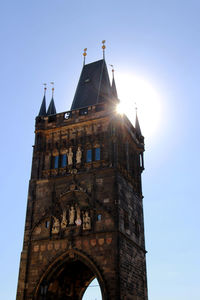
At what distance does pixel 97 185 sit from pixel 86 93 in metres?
9.25

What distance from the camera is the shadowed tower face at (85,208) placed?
23.9m

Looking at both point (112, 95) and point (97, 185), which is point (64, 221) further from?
point (112, 95)

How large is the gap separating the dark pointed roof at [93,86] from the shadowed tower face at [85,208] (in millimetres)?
187

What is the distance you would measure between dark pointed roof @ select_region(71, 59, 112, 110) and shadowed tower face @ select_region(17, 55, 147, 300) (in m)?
0.19

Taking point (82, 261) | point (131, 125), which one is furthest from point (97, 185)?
point (131, 125)

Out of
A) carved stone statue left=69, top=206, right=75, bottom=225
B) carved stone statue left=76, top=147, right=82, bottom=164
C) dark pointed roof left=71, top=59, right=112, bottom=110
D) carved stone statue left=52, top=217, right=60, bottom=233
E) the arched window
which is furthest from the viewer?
dark pointed roof left=71, top=59, right=112, bottom=110

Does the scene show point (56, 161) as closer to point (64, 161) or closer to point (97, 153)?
point (64, 161)

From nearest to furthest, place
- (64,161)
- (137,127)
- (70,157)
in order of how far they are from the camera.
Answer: (70,157) → (64,161) → (137,127)

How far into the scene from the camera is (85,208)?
2536 cm

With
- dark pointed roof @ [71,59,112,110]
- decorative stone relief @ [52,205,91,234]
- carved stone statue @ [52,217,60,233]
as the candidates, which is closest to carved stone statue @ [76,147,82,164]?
decorative stone relief @ [52,205,91,234]

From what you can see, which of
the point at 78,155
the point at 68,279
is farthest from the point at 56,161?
the point at 68,279

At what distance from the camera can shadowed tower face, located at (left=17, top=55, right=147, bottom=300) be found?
2389 cm

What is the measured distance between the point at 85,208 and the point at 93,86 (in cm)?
1115

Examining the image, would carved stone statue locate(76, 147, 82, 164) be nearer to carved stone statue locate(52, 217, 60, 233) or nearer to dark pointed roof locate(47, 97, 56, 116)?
carved stone statue locate(52, 217, 60, 233)
